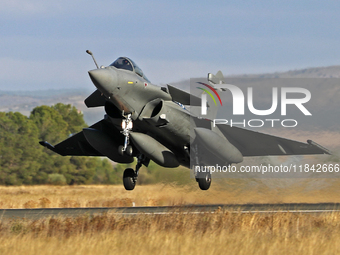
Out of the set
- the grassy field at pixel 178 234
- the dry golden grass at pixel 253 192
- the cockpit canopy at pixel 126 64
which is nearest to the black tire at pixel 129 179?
the dry golden grass at pixel 253 192

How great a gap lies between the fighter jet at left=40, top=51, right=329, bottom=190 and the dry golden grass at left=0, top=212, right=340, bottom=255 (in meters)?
3.23

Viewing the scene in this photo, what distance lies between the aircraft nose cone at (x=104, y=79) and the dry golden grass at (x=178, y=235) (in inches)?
141

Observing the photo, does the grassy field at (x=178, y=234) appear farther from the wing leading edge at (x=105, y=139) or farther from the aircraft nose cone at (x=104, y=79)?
the wing leading edge at (x=105, y=139)

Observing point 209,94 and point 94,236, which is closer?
point 94,236

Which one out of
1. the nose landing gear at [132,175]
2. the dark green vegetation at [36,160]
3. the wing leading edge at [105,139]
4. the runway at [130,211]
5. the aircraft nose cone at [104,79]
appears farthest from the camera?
the dark green vegetation at [36,160]

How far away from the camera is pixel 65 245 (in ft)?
25.7

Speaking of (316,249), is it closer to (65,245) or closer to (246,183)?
(65,245)

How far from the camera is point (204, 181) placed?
15648 millimetres

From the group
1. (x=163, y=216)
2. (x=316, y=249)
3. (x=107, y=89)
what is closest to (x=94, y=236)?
(x=163, y=216)

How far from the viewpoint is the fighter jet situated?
13.5 meters

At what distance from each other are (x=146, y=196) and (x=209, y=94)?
426 centimetres

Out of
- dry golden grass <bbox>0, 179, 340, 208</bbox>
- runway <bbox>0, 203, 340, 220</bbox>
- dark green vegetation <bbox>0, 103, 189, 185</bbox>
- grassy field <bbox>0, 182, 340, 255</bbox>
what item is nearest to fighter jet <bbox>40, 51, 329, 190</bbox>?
dry golden grass <bbox>0, 179, 340, 208</bbox>

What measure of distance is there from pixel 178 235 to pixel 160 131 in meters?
5.65

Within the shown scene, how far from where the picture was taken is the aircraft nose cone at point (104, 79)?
12.3 m
